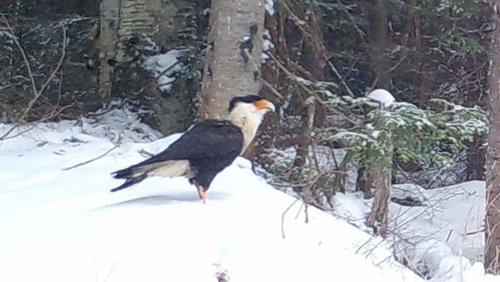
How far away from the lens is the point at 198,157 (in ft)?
18.4

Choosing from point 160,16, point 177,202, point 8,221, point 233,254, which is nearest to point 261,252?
point 233,254

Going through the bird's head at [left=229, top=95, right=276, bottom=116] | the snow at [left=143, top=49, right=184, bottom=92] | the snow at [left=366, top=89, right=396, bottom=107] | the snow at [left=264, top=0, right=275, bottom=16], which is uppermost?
the snow at [left=264, top=0, right=275, bottom=16]

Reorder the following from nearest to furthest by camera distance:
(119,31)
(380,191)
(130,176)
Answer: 1. (130,176)
2. (380,191)
3. (119,31)

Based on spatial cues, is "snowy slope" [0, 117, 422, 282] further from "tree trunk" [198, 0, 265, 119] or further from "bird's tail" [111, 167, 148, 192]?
"tree trunk" [198, 0, 265, 119]

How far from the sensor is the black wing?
18.2ft

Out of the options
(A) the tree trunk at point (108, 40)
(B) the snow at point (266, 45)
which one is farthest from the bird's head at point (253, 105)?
(A) the tree trunk at point (108, 40)

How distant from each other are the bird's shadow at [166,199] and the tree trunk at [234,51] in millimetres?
1585

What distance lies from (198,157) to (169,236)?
1.13 meters

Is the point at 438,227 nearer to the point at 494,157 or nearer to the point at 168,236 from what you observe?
the point at 494,157

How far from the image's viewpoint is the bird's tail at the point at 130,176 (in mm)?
5402

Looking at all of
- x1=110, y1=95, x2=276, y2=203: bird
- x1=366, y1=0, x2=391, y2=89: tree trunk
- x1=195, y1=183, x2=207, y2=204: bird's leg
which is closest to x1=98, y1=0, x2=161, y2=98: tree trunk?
x1=366, y1=0, x2=391, y2=89: tree trunk

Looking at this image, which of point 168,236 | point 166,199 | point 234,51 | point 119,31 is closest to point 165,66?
point 119,31

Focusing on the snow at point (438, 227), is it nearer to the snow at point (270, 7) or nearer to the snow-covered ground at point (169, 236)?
the snow-covered ground at point (169, 236)

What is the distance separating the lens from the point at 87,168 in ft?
21.9
